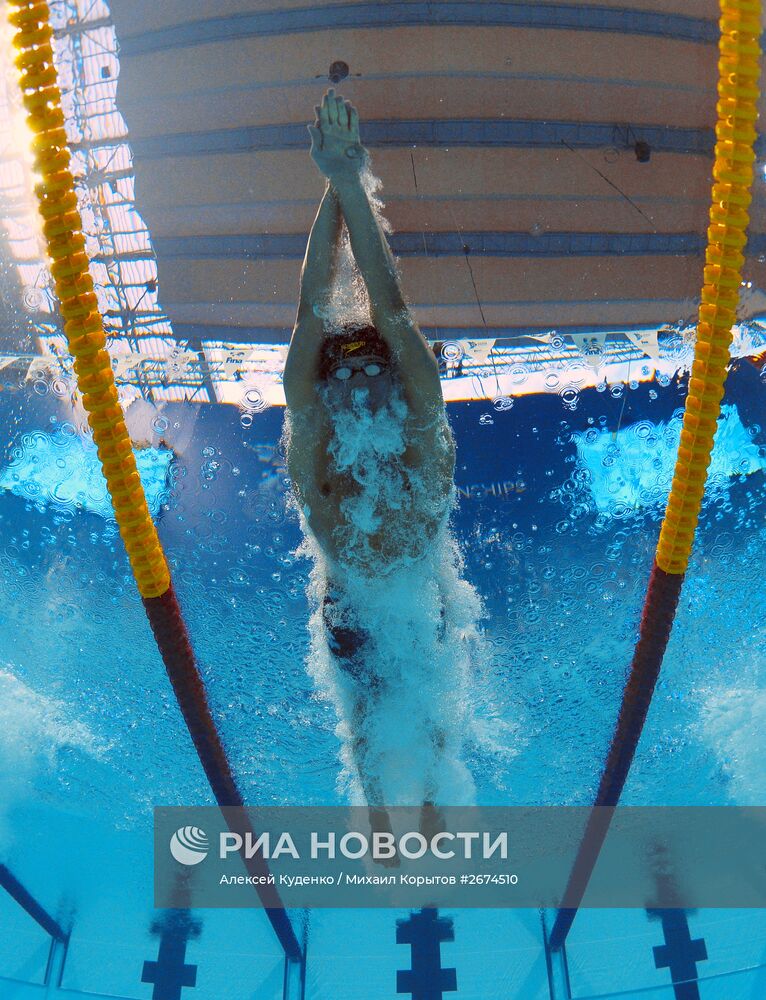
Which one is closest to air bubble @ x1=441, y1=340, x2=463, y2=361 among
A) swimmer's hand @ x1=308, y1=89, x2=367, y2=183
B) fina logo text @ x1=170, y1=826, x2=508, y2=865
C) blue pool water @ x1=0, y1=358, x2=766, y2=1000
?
blue pool water @ x1=0, y1=358, x2=766, y2=1000

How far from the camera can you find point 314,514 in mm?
2840

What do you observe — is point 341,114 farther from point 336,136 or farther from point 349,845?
point 349,845

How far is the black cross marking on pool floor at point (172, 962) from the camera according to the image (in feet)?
13.4

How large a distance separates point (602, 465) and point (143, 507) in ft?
7.59

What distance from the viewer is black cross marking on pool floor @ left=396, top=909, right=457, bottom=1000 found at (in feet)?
12.9

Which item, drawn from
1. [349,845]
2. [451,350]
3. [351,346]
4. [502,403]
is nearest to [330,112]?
[351,346]

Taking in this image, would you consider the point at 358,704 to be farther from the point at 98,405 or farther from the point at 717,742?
the point at 717,742

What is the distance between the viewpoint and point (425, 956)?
13.4 ft

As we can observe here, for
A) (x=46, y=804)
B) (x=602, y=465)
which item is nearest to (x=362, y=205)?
(x=602, y=465)

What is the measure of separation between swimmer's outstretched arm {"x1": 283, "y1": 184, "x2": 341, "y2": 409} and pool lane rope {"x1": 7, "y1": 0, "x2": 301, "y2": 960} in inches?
21.5

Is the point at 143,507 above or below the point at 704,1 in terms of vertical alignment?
below

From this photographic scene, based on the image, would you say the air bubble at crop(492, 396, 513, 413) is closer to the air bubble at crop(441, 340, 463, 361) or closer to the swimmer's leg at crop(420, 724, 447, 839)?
the air bubble at crop(441, 340, 463, 361)

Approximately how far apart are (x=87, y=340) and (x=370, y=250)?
2.66 feet

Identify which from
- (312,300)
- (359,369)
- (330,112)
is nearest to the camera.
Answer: (330,112)
